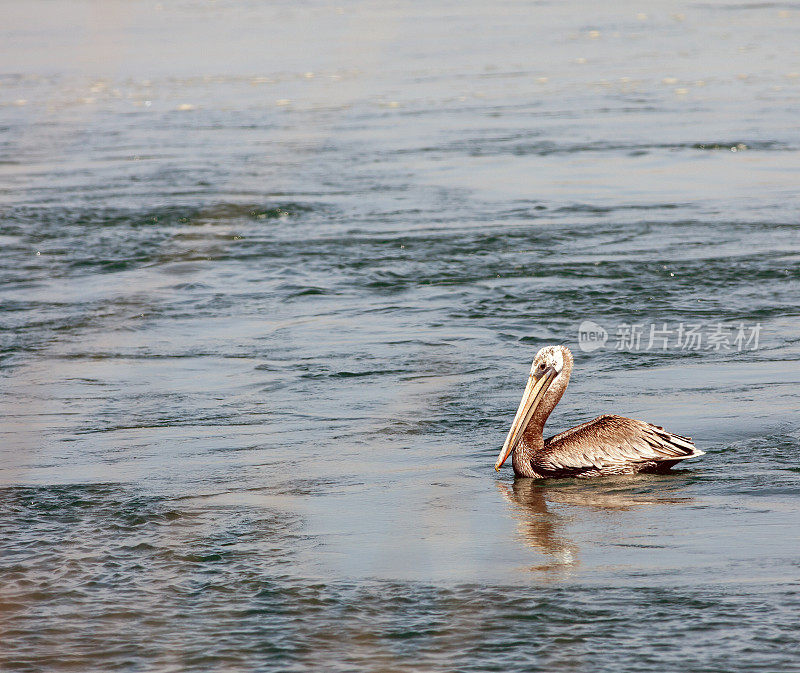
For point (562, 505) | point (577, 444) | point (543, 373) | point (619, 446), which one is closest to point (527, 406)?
point (543, 373)

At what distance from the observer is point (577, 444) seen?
698 centimetres

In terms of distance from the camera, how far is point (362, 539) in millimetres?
6160

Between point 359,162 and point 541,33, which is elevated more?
point 541,33

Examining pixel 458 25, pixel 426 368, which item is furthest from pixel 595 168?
pixel 458 25

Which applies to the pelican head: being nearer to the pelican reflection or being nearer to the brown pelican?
the brown pelican

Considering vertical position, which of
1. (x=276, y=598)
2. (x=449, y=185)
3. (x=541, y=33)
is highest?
(x=541, y=33)

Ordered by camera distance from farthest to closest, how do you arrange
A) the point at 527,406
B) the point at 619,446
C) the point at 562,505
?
the point at 527,406, the point at 619,446, the point at 562,505

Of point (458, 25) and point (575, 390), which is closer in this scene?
point (575, 390)

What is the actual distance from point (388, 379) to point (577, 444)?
7.08ft

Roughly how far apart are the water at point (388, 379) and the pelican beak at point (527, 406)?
0.68ft

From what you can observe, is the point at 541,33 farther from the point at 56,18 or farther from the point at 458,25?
the point at 56,18

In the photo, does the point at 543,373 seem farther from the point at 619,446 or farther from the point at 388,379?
the point at 388,379

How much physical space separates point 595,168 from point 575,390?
8.10 m

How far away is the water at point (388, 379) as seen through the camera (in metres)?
5.33
